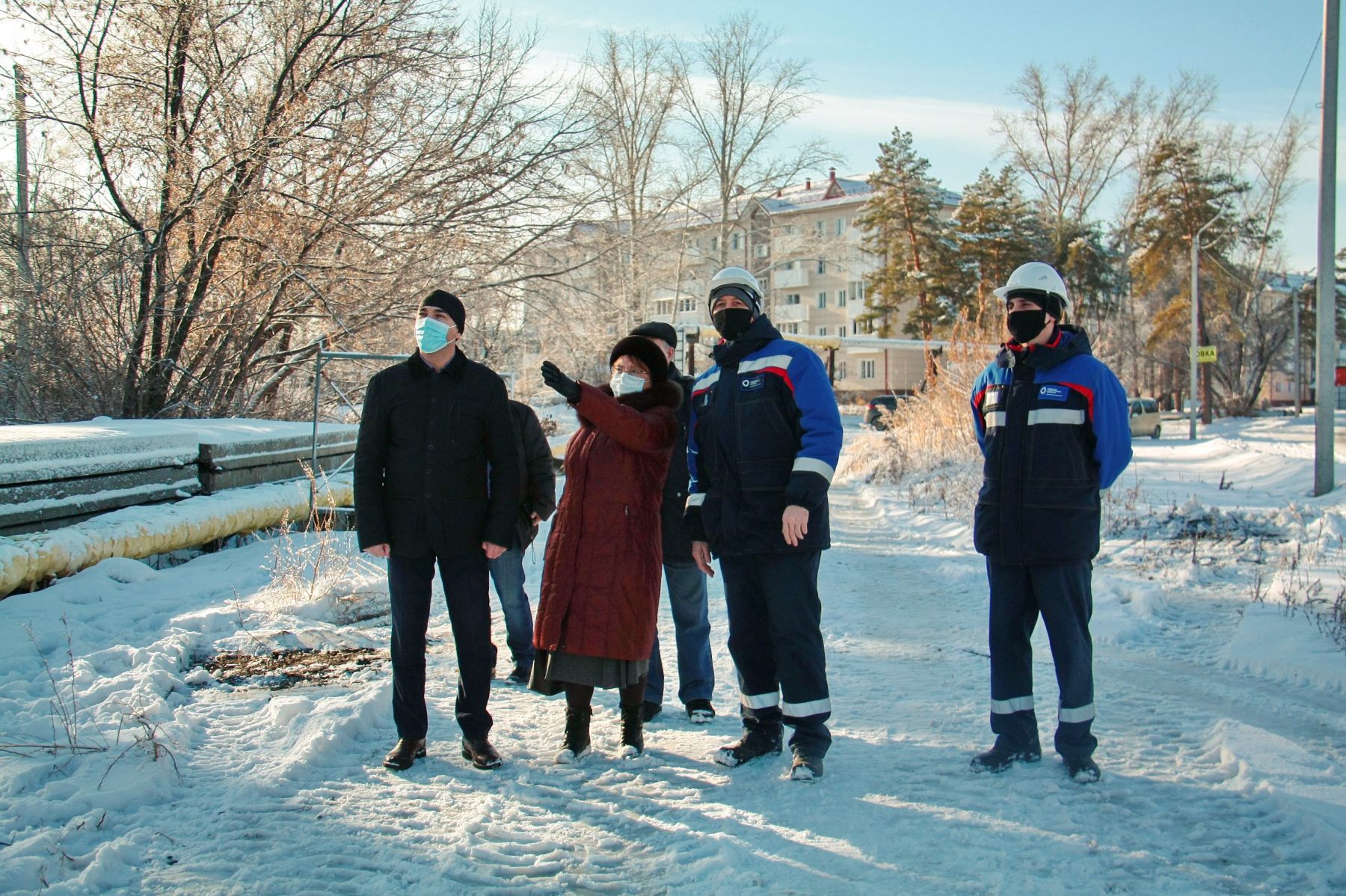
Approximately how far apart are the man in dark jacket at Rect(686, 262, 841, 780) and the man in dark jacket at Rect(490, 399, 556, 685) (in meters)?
1.28

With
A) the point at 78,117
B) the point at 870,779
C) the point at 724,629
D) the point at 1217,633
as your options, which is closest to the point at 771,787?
the point at 870,779

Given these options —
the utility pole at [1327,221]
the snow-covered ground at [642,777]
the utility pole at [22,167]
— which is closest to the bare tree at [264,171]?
the utility pole at [22,167]

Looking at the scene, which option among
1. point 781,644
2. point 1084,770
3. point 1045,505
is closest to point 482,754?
point 781,644

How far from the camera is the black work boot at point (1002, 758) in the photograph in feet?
12.7

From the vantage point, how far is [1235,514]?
31.5 feet

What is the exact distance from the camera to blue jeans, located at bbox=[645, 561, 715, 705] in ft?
15.6

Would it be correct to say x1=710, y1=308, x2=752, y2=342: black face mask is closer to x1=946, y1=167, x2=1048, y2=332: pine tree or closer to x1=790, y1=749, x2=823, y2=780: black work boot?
x1=790, y1=749, x2=823, y2=780: black work boot

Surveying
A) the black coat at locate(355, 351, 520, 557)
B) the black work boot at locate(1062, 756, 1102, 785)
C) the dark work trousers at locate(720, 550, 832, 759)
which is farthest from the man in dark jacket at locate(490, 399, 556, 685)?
the black work boot at locate(1062, 756, 1102, 785)

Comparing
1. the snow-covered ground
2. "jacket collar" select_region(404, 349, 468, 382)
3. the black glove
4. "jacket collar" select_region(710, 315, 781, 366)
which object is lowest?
the snow-covered ground

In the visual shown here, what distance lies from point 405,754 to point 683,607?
5.02ft

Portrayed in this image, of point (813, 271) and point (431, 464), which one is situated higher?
point (813, 271)

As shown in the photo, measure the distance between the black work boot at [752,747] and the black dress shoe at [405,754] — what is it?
1.28 m

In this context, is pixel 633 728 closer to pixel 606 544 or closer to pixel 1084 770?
pixel 606 544

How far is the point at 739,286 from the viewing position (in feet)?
13.9
